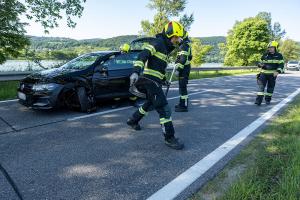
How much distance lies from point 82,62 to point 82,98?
4.37ft

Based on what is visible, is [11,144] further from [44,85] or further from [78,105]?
[78,105]

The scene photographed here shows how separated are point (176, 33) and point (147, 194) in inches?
99.6

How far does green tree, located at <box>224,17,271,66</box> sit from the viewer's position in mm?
50188

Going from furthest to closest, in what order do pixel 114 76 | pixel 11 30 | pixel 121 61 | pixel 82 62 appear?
pixel 11 30 < pixel 121 61 < pixel 82 62 < pixel 114 76

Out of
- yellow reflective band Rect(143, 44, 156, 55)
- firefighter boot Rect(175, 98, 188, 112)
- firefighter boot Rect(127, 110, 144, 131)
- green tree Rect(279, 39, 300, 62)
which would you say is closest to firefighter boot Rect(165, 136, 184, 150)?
firefighter boot Rect(127, 110, 144, 131)

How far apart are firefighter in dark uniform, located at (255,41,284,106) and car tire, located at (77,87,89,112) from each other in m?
5.19

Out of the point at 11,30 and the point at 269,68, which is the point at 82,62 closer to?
the point at 11,30

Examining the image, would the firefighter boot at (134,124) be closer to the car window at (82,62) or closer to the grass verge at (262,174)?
the grass verge at (262,174)

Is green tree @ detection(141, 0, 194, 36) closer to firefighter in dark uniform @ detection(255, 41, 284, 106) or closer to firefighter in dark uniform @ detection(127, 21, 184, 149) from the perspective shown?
firefighter in dark uniform @ detection(255, 41, 284, 106)

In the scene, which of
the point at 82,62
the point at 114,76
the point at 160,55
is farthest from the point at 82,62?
the point at 160,55

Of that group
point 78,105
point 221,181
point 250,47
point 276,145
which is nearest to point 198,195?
point 221,181

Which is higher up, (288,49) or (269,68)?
(288,49)

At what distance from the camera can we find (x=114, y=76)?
6.92m

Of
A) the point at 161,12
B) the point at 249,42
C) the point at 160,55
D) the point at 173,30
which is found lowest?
the point at 160,55
